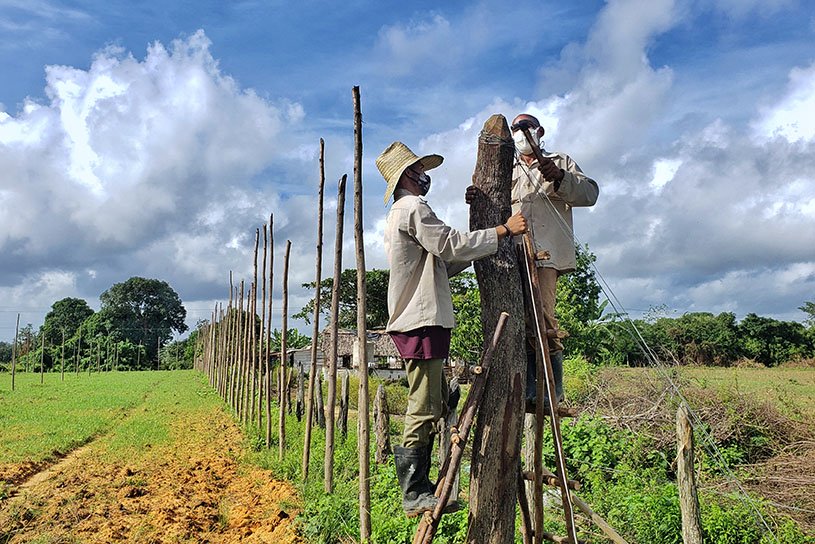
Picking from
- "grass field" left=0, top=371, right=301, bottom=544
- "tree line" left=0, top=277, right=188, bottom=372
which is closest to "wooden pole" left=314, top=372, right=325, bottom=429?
"grass field" left=0, top=371, right=301, bottom=544

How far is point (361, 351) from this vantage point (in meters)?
6.44

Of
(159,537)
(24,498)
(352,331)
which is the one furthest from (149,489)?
(352,331)

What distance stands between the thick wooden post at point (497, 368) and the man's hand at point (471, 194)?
31 millimetres

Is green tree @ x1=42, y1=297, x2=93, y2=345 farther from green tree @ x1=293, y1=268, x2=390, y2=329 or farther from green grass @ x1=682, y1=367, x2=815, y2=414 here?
green grass @ x1=682, y1=367, x2=815, y2=414

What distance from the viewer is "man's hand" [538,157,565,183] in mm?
4637

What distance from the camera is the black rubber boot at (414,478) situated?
14.4 feet

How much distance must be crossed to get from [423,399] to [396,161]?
165cm

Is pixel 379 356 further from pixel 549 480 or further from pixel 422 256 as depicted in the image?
pixel 422 256

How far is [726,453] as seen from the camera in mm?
9836

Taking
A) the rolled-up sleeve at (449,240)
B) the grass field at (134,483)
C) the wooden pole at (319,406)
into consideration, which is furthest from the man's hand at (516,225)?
the wooden pole at (319,406)

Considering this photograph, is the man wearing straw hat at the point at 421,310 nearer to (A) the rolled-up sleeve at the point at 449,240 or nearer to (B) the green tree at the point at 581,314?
(A) the rolled-up sleeve at the point at 449,240

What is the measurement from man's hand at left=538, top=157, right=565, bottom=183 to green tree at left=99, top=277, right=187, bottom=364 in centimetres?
7060

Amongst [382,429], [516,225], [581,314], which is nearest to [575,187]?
[516,225]

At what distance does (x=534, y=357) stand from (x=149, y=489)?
7.37 meters
